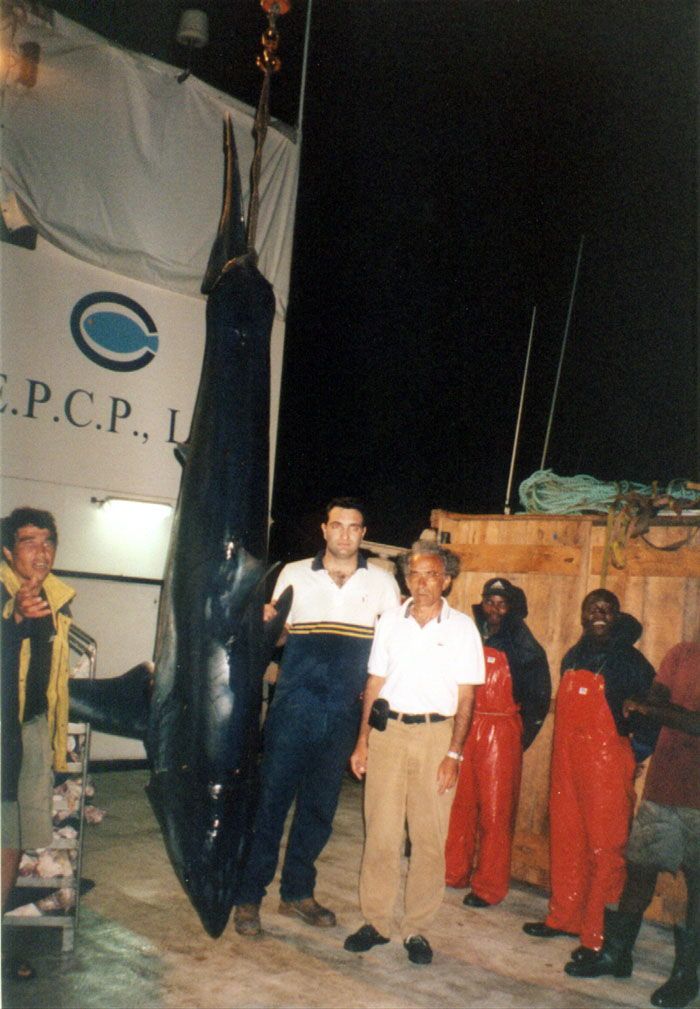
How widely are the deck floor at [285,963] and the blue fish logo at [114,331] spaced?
4.32m

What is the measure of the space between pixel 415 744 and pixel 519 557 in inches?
76.0

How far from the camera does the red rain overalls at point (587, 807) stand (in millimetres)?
3904

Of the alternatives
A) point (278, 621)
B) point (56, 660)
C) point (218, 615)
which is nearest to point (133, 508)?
point (56, 660)

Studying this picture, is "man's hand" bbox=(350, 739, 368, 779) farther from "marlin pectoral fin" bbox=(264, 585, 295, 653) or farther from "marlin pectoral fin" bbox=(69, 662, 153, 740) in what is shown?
"marlin pectoral fin" bbox=(264, 585, 295, 653)

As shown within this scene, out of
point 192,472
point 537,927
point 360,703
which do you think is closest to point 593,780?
Answer: point 537,927

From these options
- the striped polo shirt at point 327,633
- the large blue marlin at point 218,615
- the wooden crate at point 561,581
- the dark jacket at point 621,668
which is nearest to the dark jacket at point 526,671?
the wooden crate at point 561,581

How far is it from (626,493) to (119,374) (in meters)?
4.56

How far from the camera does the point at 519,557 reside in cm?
530

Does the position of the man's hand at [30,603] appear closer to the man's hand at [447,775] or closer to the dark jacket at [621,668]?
the man's hand at [447,775]

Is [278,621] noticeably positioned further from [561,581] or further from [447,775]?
[561,581]

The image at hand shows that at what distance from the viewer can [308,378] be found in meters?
27.4

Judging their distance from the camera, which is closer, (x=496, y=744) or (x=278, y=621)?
(x=278, y=621)

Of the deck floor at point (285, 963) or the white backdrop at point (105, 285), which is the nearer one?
the deck floor at point (285, 963)

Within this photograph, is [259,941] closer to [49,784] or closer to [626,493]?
[49,784]
